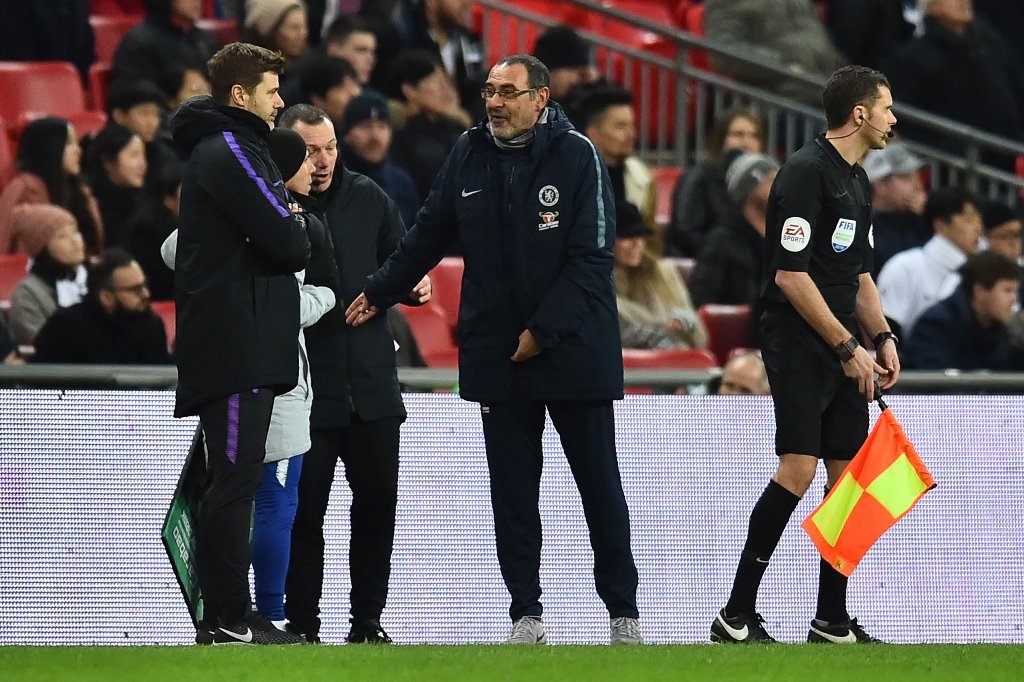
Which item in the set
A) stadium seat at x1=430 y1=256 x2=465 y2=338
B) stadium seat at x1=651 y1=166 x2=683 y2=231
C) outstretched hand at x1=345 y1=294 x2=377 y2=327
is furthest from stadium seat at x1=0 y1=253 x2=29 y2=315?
stadium seat at x1=651 y1=166 x2=683 y2=231

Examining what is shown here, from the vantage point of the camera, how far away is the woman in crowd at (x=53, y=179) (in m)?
10.1

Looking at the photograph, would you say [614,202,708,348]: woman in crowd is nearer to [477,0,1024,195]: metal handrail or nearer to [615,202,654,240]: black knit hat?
[615,202,654,240]: black knit hat

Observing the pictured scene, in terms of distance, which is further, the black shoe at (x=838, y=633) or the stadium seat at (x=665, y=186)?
the stadium seat at (x=665, y=186)

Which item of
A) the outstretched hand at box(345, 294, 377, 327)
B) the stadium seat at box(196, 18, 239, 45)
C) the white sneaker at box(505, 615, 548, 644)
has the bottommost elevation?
the white sneaker at box(505, 615, 548, 644)

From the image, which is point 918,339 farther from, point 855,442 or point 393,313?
point 855,442

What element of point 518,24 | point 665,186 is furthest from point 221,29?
point 665,186

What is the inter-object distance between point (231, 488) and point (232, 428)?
19 cm

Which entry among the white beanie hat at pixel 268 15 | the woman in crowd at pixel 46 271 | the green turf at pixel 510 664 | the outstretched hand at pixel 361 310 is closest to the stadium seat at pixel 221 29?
the white beanie hat at pixel 268 15

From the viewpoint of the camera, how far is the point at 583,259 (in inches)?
251

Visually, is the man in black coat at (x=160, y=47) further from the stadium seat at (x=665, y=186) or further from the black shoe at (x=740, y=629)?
the black shoe at (x=740, y=629)

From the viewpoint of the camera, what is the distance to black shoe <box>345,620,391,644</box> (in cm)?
696

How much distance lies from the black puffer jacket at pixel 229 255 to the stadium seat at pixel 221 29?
640cm

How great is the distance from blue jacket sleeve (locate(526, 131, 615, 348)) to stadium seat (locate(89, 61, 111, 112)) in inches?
243

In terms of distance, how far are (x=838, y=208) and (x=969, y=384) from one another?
1.75 metres
